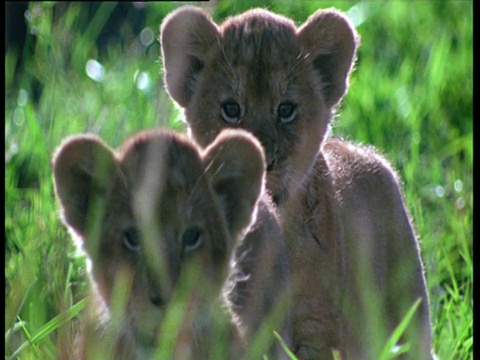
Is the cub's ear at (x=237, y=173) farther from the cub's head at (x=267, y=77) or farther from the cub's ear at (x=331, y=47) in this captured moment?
the cub's ear at (x=331, y=47)

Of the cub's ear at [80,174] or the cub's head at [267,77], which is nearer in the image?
the cub's ear at [80,174]

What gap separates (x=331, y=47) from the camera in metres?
5.67

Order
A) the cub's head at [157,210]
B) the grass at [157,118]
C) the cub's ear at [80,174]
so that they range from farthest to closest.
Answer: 1. the grass at [157,118]
2. the cub's ear at [80,174]
3. the cub's head at [157,210]

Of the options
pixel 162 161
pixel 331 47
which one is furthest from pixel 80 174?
pixel 331 47

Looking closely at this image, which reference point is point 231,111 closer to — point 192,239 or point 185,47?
point 185,47

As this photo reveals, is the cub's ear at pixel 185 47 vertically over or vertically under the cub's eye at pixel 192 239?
over

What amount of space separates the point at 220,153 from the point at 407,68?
4050 mm

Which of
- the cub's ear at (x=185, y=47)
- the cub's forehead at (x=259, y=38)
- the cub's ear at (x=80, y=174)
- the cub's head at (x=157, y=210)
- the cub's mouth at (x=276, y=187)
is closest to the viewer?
the cub's head at (x=157, y=210)

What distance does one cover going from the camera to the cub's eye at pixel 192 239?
4555 millimetres

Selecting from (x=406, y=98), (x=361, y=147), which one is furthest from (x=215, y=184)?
(x=406, y=98)

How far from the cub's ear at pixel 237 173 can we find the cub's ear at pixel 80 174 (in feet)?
1.30

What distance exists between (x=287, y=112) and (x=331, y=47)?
0.48 metres

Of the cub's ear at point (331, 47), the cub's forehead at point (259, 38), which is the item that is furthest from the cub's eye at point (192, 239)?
the cub's ear at point (331, 47)

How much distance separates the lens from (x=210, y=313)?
4.73m
